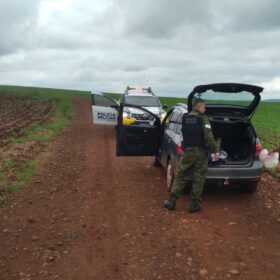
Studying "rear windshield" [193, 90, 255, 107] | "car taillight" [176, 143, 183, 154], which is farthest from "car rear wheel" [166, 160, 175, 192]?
"rear windshield" [193, 90, 255, 107]

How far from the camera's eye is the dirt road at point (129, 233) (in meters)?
5.38

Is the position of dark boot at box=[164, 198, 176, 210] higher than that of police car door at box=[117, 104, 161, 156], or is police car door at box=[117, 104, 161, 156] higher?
police car door at box=[117, 104, 161, 156]

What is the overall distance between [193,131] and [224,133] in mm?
1676

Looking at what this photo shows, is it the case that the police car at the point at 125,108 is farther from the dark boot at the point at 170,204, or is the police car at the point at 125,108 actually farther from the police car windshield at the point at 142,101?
the dark boot at the point at 170,204

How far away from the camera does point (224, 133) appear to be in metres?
8.97

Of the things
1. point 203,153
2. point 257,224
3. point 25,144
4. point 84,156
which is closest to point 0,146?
point 25,144

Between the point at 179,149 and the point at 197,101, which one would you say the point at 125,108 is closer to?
the point at 179,149

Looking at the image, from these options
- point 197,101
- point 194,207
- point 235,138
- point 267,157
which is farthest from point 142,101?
point 194,207

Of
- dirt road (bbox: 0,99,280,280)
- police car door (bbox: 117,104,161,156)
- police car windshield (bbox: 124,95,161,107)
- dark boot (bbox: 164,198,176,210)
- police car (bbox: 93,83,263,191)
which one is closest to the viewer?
dirt road (bbox: 0,99,280,280)

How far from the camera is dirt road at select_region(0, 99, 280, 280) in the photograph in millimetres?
5379

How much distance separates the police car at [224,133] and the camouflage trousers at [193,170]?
0.34 metres

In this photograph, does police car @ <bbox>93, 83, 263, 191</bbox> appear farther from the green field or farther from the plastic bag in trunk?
the green field

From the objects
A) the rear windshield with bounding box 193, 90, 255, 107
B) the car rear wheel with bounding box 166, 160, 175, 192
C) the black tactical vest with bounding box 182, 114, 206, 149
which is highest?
the rear windshield with bounding box 193, 90, 255, 107

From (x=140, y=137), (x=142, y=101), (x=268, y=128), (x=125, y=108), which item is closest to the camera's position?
(x=140, y=137)
